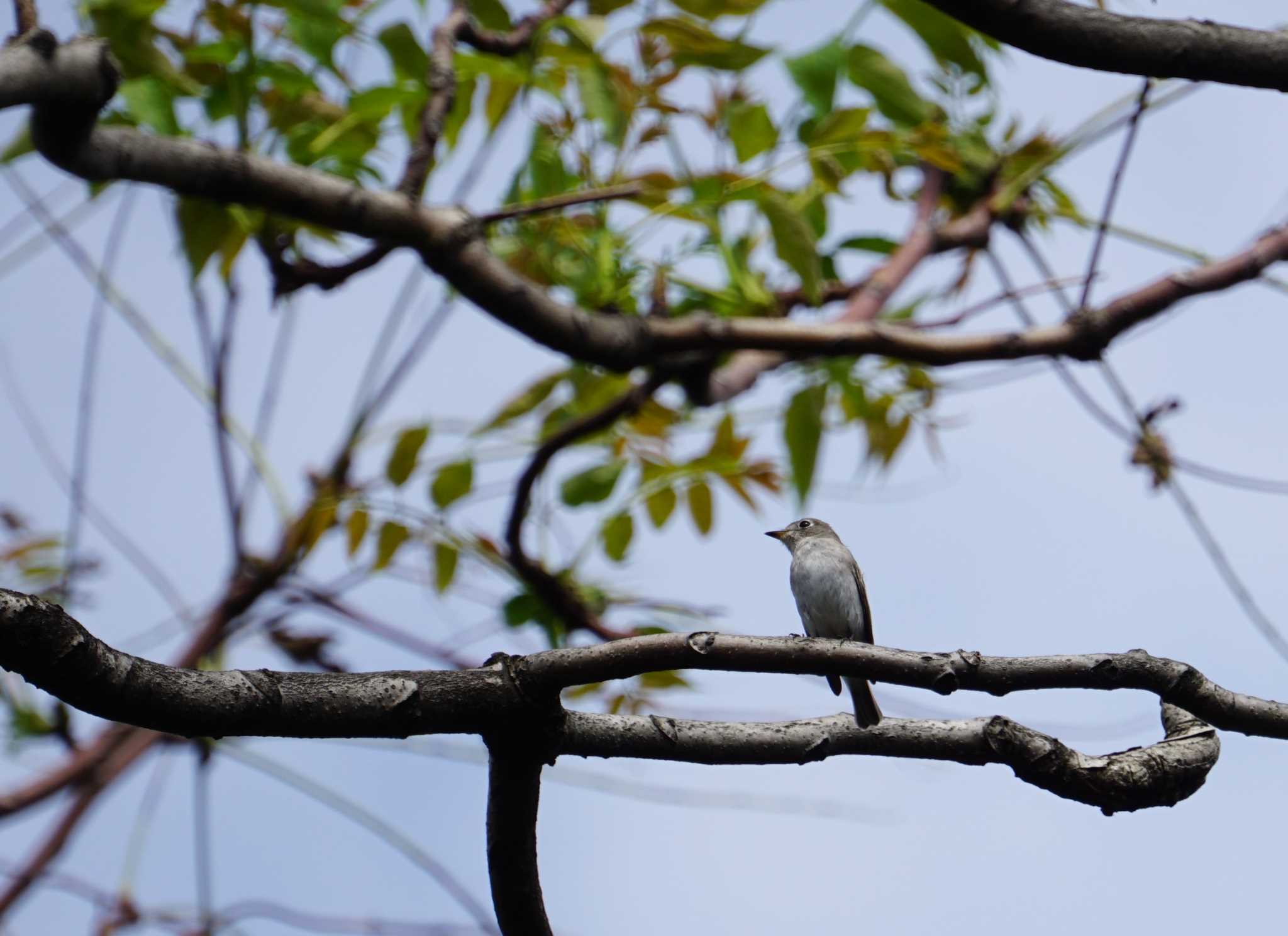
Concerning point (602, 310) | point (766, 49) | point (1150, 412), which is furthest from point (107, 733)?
point (1150, 412)

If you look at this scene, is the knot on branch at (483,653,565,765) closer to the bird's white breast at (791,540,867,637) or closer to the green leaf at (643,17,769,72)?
the green leaf at (643,17,769,72)

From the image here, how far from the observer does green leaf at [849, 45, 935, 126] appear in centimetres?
429

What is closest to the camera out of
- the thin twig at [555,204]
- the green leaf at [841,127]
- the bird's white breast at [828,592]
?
the thin twig at [555,204]

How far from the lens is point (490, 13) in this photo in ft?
15.2

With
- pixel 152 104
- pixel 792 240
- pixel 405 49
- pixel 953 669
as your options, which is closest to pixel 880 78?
pixel 792 240

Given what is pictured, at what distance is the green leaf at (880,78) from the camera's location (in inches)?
169

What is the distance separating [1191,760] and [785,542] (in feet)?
12.5

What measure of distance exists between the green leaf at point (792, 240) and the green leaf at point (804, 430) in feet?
2.40

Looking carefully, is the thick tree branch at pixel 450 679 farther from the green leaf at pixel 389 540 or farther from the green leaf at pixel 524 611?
the green leaf at pixel 524 611

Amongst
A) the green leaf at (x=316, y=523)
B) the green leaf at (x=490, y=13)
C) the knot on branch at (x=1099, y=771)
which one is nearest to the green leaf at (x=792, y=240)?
the green leaf at (x=490, y=13)

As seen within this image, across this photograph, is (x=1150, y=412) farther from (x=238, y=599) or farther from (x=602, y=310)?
(x=238, y=599)

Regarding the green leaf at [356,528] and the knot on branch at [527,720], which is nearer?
the knot on branch at [527,720]

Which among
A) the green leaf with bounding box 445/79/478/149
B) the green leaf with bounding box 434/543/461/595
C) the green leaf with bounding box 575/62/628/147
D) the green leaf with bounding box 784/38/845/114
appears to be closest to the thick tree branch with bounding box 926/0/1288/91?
the green leaf with bounding box 784/38/845/114

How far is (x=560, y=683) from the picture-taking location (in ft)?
8.00
